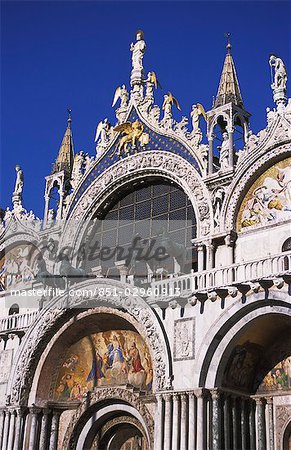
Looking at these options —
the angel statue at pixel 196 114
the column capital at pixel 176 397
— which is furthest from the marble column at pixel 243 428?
the angel statue at pixel 196 114

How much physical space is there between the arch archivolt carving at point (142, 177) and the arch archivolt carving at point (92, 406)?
4.82 metres

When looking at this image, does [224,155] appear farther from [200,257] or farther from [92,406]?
[92,406]

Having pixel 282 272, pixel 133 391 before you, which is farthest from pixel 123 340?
pixel 282 272

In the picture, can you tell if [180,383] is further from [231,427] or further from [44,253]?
[44,253]

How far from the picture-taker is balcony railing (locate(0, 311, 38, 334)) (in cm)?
2219

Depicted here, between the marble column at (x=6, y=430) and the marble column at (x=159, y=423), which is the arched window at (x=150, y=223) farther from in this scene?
the marble column at (x=6, y=430)

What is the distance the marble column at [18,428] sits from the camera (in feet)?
68.8

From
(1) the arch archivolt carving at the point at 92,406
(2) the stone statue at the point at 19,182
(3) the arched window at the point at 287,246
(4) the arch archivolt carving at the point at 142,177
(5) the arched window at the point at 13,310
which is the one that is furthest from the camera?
(2) the stone statue at the point at 19,182

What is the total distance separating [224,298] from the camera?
1761 cm

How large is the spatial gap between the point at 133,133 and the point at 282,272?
8516 mm

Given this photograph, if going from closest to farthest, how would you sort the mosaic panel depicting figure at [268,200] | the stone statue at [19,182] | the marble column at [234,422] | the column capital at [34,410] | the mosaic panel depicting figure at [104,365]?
the marble column at [234,422] < the mosaic panel depicting figure at [268,200] < the mosaic panel depicting figure at [104,365] < the column capital at [34,410] < the stone statue at [19,182]

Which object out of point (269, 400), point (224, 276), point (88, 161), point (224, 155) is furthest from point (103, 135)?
point (269, 400)

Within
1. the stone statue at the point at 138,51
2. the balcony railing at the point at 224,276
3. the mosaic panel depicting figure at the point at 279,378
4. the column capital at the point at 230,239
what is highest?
the stone statue at the point at 138,51

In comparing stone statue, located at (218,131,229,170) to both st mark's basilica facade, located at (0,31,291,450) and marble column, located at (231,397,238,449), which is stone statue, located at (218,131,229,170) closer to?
st mark's basilica facade, located at (0,31,291,450)
